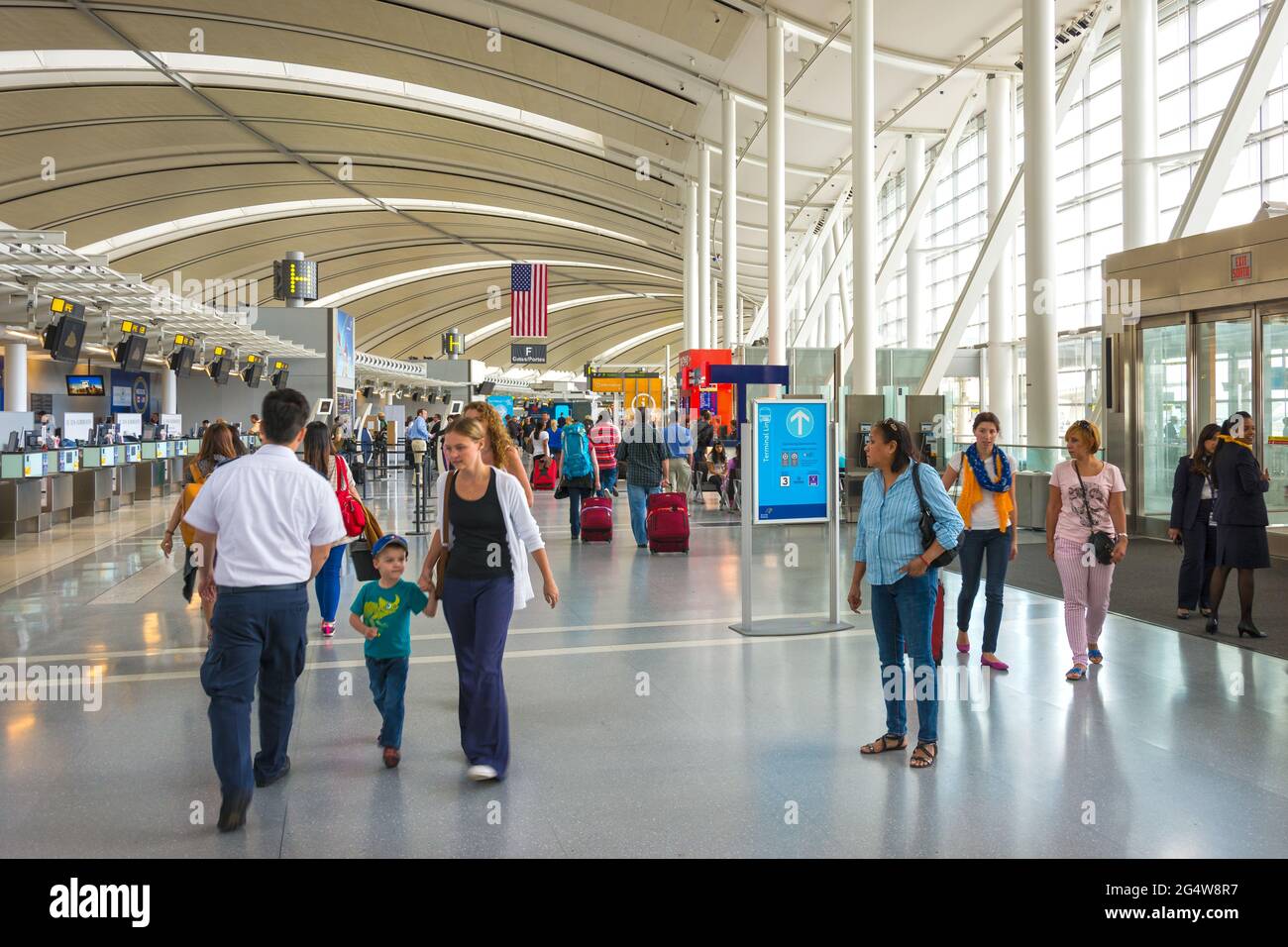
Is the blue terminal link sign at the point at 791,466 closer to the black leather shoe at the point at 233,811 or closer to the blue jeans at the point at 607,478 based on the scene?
the black leather shoe at the point at 233,811

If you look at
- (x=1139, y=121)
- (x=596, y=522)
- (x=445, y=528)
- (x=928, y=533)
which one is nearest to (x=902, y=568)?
(x=928, y=533)

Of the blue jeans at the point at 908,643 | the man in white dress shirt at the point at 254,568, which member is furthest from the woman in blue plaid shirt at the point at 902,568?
the man in white dress shirt at the point at 254,568

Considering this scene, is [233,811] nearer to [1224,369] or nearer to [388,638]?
[388,638]

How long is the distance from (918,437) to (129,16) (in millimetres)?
19537

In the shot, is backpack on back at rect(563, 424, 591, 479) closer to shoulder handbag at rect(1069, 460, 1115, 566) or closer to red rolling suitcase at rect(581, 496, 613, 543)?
red rolling suitcase at rect(581, 496, 613, 543)

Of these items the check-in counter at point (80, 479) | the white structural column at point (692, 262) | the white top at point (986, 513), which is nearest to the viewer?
the white top at point (986, 513)

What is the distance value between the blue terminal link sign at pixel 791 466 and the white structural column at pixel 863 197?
11.0m

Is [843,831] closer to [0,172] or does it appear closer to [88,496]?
[88,496]

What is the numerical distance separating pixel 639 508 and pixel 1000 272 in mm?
13350

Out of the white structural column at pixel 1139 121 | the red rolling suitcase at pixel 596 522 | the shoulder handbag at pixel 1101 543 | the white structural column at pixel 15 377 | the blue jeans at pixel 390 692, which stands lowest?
the blue jeans at pixel 390 692

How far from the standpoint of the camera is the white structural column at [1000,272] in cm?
2212

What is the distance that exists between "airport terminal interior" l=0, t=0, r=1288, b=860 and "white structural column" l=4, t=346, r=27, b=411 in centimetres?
11
